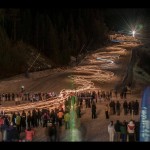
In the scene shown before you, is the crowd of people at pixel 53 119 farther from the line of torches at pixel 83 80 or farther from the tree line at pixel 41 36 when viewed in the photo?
the tree line at pixel 41 36

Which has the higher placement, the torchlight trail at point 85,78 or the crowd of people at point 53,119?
the crowd of people at point 53,119

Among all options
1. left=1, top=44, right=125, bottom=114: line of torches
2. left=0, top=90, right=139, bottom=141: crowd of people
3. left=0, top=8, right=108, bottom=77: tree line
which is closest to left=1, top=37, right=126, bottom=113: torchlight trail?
left=1, top=44, right=125, bottom=114: line of torches

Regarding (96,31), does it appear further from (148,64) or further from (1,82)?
(148,64)

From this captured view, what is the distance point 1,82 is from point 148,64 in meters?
20.8

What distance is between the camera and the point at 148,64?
44688 mm

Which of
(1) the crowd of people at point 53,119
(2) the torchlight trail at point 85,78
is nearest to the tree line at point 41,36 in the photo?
(2) the torchlight trail at point 85,78

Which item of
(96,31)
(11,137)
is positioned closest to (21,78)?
(11,137)

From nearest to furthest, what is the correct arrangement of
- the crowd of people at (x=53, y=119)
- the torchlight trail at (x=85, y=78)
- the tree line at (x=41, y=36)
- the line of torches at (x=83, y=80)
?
1. the crowd of people at (x=53, y=119)
2. the line of torches at (x=83, y=80)
3. the torchlight trail at (x=85, y=78)
4. the tree line at (x=41, y=36)

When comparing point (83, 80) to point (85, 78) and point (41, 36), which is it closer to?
point (85, 78)

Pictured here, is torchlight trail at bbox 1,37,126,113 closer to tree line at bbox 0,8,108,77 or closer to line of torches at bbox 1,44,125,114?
line of torches at bbox 1,44,125,114

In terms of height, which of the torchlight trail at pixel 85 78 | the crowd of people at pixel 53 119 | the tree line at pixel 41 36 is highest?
the tree line at pixel 41 36

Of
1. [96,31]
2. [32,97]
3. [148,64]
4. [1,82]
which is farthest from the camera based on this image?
[96,31]

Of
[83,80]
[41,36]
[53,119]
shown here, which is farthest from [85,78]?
[41,36]

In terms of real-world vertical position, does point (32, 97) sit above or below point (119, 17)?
below
